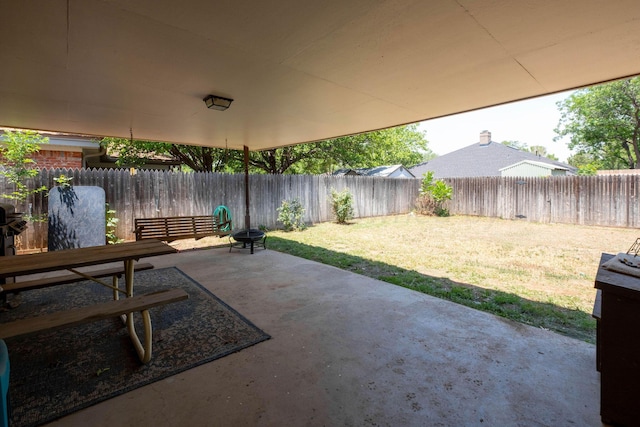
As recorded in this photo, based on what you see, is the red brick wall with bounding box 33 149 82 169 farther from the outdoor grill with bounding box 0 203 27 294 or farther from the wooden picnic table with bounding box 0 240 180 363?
the wooden picnic table with bounding box 0 240 180 363

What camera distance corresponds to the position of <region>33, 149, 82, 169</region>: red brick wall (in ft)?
28.0

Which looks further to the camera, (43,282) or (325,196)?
(325,196)

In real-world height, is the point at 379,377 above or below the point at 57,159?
below

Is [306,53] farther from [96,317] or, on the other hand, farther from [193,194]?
[193,194]

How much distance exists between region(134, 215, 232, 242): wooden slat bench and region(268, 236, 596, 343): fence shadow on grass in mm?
2709

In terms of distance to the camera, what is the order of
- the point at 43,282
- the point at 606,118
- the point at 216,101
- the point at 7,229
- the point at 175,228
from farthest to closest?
the point at 606,118, the point at 175,228, the point at 216,101, the point at 7,229, the point at 43,282

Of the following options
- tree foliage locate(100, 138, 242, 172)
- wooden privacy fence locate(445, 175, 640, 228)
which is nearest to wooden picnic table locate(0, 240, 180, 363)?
tree foliage locate(100, 138, 242, 172)

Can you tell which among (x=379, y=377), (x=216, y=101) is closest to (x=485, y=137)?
(x=216, y=101)

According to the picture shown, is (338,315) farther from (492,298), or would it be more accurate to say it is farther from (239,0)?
(239,0)

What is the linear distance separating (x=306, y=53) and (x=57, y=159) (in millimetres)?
10192

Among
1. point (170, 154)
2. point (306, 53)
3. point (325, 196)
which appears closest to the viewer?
point (306, 53)

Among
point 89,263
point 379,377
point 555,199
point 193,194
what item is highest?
point 193,194

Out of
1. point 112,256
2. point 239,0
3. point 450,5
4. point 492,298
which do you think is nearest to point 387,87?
point 450,5

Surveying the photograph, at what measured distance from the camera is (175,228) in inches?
241
